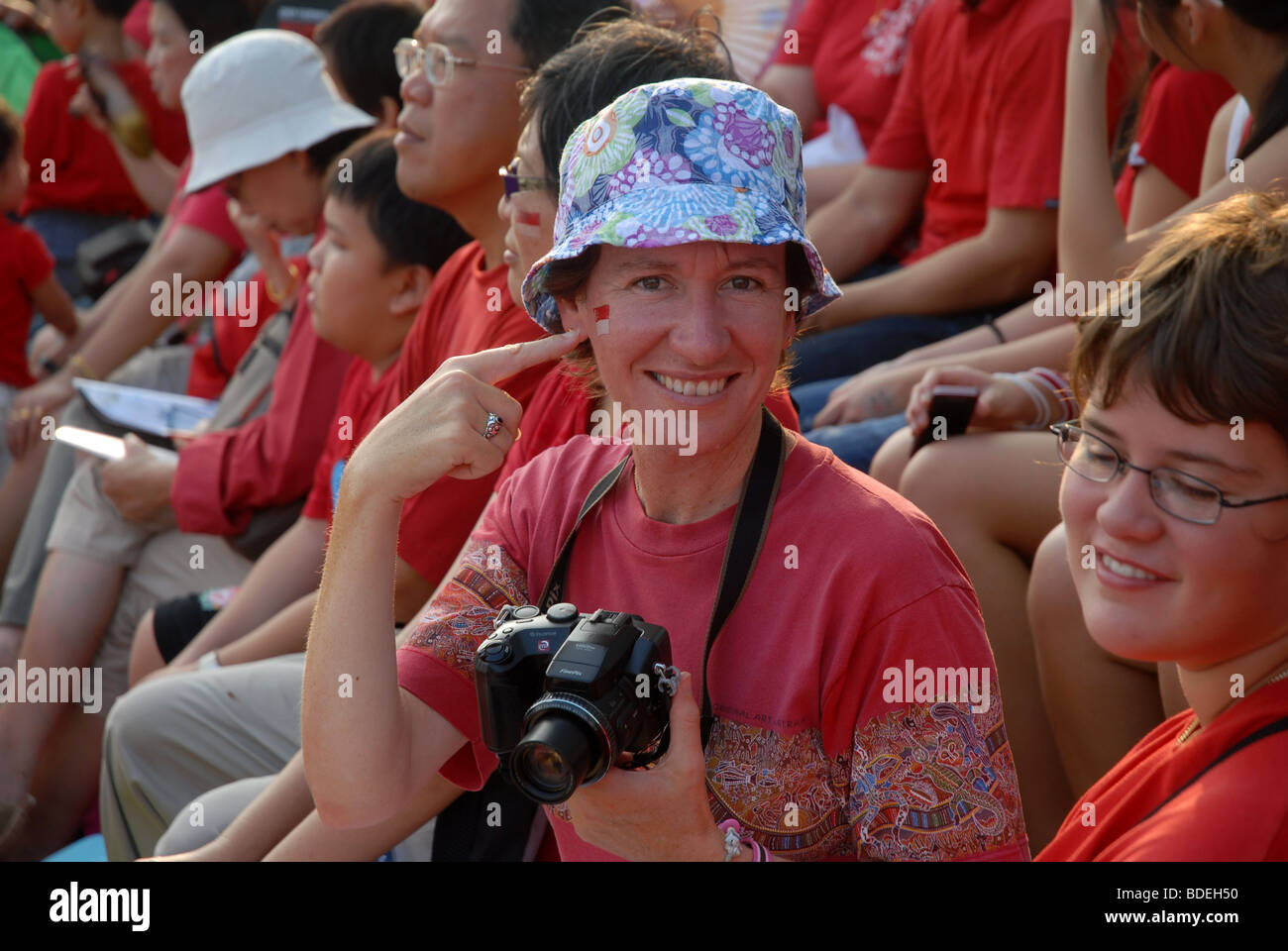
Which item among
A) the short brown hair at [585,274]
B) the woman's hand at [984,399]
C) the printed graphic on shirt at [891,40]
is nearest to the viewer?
the short brown hair at [585,274]

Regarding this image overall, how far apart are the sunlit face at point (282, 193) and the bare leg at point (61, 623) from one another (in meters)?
1.15

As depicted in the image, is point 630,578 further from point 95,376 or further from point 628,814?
point 95,376

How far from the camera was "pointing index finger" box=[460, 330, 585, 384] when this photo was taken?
1621 mm

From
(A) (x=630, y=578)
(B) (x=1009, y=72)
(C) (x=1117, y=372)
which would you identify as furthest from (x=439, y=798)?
(B) (x=1009, y=72)

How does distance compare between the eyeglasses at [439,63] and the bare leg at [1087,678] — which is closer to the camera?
the bare leg at [1087,678]

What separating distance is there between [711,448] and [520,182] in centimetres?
A: 72

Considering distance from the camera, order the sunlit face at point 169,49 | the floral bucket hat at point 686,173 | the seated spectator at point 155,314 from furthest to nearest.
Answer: the sunlit face at point 169,49
the seated spectator at point 155,314
the floral bucket hat at point 686,173

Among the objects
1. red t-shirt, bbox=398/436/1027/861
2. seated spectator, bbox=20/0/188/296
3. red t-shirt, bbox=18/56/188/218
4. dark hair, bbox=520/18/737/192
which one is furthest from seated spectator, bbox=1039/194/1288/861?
red t-shirt, bbox=18/56/188/218

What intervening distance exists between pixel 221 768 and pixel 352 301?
112 centimetres

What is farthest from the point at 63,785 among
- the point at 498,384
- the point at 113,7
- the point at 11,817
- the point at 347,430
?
the point at 113,7

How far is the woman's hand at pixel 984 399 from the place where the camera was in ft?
8.32

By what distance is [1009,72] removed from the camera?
10.5 feet

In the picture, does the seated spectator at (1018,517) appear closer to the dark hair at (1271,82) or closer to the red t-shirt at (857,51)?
the dark hair at (1271,82)

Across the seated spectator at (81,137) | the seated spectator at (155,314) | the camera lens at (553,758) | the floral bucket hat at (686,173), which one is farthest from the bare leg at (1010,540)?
the seated spectator at (81,137)
